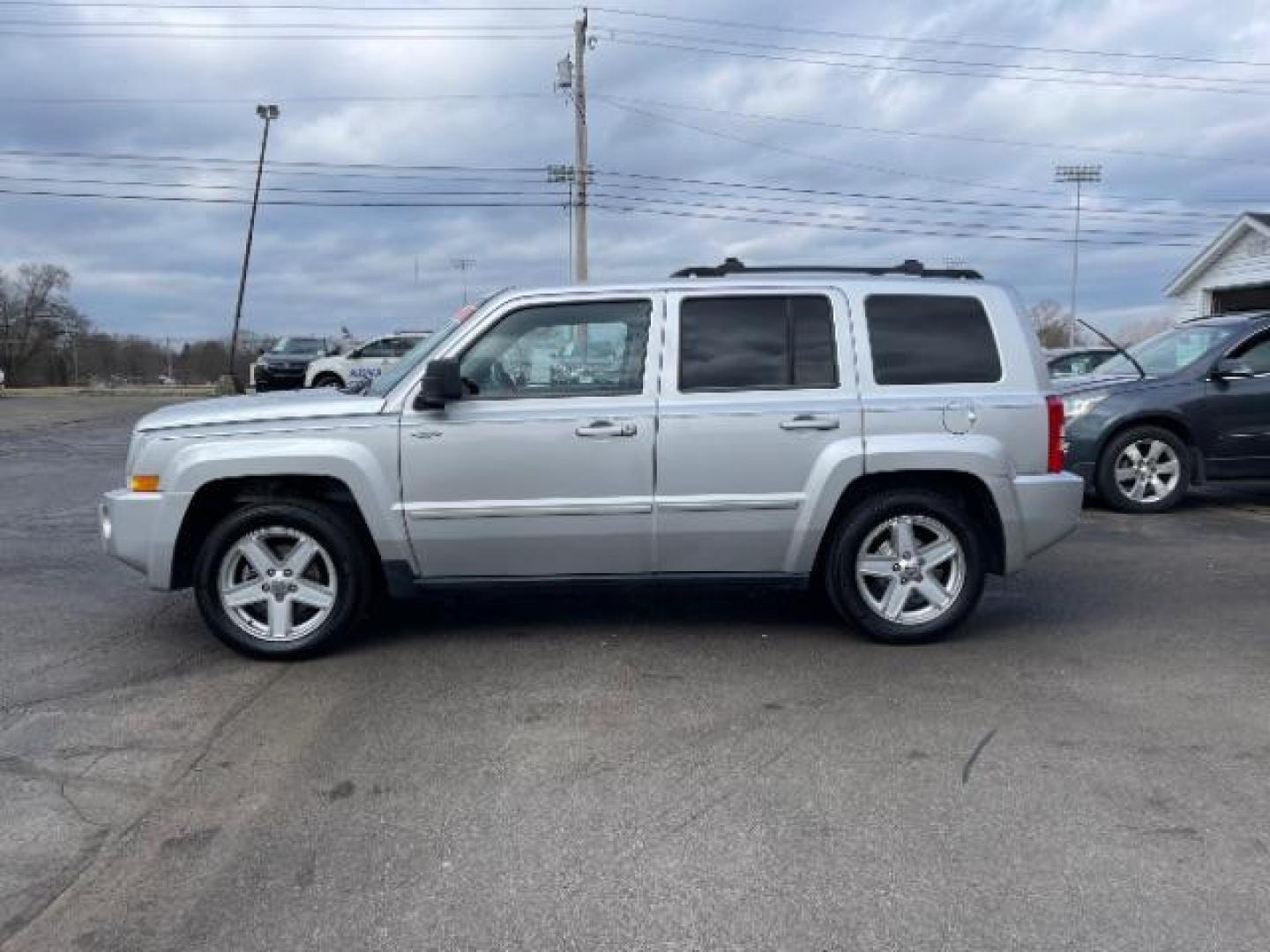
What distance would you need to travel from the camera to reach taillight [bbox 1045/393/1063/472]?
18.4 ft

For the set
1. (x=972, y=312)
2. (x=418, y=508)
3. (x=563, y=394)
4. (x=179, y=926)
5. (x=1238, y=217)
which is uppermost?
(x=1238, y=217)

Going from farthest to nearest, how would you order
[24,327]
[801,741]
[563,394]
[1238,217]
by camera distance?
[24,327] → [1238,217] → [563,394] → [801,741]

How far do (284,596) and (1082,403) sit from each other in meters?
7.50

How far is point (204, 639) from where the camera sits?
5.91 m

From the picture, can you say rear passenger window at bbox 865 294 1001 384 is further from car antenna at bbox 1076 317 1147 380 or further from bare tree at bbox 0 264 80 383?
bare tree at bbox 0 264 80 383

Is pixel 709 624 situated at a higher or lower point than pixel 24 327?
lower

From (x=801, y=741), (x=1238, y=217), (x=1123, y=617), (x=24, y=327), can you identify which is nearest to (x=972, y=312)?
(x=1123, y=617)

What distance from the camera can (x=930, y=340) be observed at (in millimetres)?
5684

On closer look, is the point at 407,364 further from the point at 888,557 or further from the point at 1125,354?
the point at 1125,354

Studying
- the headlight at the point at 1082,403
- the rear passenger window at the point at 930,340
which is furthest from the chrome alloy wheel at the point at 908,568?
the headlight at the point at 1082,403

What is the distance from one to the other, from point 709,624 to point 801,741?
179 cm

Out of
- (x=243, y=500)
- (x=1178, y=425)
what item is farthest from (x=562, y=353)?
(x=1178, y=425)

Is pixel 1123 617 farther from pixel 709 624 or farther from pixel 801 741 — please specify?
pixel 801 741

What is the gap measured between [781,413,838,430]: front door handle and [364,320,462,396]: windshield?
172 centimetres
